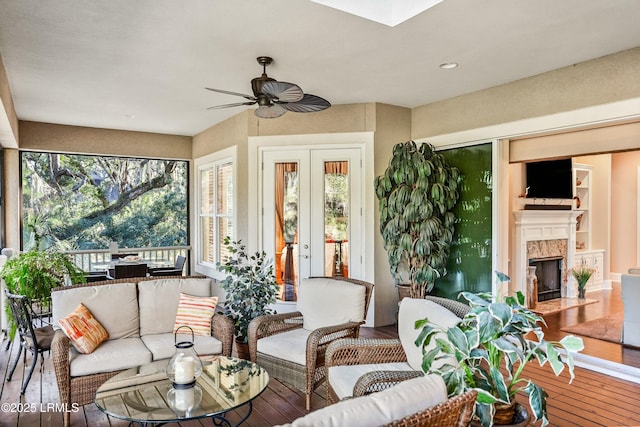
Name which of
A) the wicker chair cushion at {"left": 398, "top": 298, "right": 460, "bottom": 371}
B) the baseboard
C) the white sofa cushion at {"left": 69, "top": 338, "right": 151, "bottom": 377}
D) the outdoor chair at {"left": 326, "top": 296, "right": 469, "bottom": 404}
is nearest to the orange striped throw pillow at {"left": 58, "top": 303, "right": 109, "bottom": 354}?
the white sofa cushion at {"left": 69, "top": 338, "right": 151, "bottom": 377}

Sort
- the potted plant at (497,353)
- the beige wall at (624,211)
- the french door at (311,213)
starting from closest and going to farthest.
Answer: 1. the potted plant at (497,353)
2. the french door at (311,213)
3. the beige wall at (624,211)

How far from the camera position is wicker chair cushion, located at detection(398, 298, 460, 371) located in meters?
2.54

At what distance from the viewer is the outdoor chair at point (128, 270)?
18.6 ft

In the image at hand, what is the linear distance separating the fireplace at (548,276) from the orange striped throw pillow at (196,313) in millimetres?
5283

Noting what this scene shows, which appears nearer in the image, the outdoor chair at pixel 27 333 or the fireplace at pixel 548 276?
the outdoor chair at pixel 27 333

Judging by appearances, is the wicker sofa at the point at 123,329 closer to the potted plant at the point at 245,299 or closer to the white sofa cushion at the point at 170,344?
the white sofa cushion at the point at 170,344

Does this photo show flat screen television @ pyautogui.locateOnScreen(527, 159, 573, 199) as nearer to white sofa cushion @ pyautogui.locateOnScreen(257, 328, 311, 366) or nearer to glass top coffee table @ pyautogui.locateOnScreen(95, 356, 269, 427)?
white sofa cushion @ pyautogui.locateOnScreen(257, 328, 311, 366)

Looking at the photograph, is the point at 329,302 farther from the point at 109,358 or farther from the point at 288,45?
the point at 288,45

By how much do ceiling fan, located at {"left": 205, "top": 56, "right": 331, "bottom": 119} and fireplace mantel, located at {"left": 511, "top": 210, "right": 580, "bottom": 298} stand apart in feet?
13.4

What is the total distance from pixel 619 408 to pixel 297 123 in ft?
14.3

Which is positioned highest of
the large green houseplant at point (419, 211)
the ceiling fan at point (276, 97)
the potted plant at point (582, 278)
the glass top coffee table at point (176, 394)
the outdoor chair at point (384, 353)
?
the ceiling fan at point (276, 97)

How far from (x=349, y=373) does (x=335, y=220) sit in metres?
3.06

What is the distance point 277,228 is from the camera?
226 inches

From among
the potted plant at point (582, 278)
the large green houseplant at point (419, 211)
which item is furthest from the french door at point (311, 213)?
the potted plant at point (582, 278)
